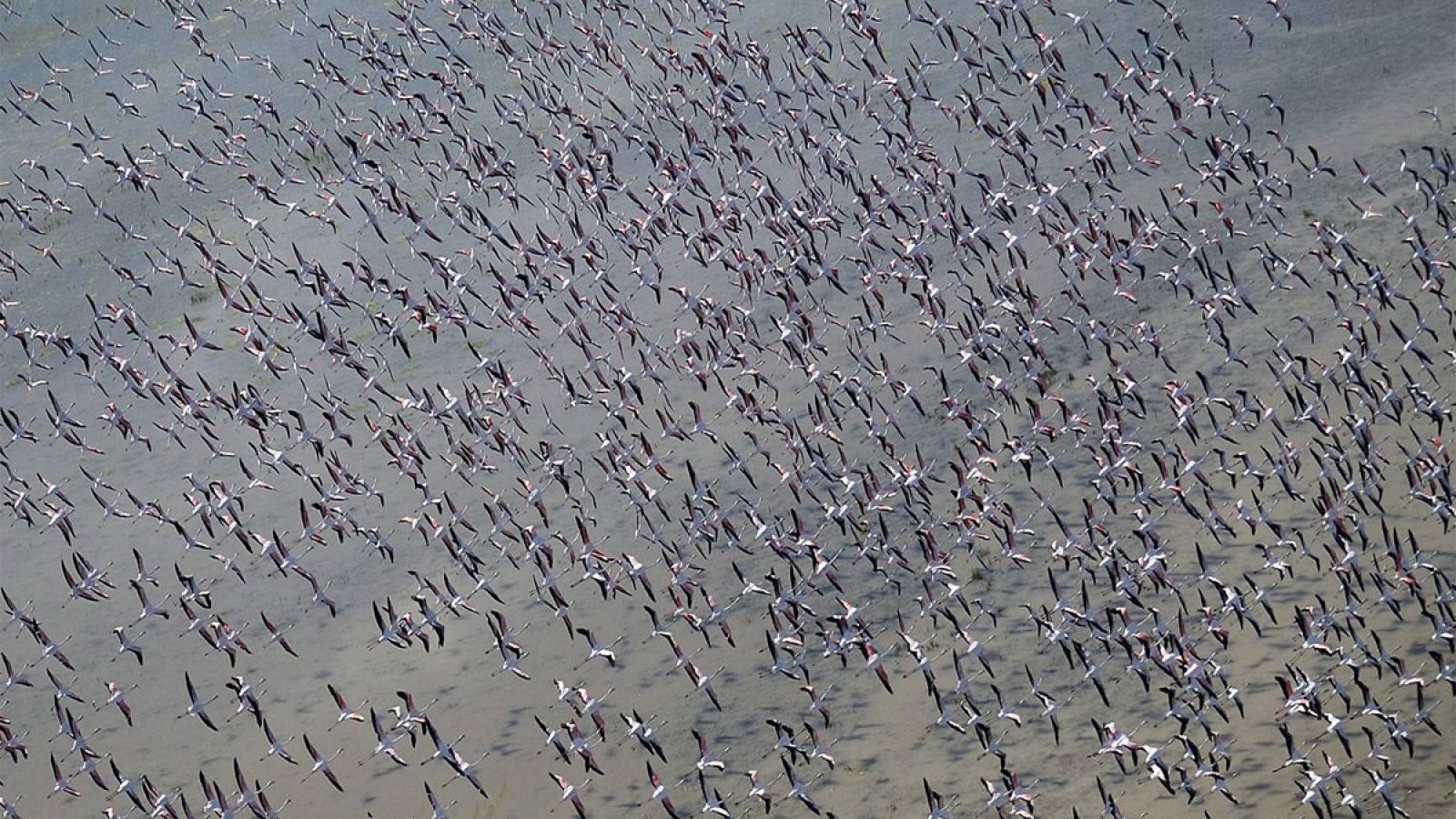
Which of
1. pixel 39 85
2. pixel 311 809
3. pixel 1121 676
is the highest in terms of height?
pixel 1121 676

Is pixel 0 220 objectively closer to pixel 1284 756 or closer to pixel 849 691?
pixel 849 691

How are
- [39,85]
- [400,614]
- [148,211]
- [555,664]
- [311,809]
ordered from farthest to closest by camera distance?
[39,85] → [148,211] → [400,614] → [555,664] → [311,809]

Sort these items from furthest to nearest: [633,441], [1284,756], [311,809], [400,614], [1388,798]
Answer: [633,441] < [400,614] < [311,809] < [1284,756] < [1388,798]

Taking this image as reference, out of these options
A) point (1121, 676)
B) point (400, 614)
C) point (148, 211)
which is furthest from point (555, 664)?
point (148, 211)

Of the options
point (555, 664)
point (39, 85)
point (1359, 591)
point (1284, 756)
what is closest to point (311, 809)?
point (555, 664)

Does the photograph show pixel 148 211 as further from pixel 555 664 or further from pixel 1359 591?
pixel 1359 591

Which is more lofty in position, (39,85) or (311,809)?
(311,809)

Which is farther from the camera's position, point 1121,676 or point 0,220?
point 0,220

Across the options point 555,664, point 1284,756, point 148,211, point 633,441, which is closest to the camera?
point 1284,756

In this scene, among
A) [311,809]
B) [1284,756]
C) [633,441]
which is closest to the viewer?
[1284,756]
